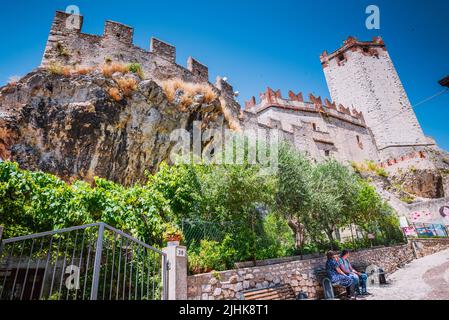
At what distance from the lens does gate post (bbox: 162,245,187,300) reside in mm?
5488

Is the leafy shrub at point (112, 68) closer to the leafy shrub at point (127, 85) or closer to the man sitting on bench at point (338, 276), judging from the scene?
the leafy shrub at point (127, 85)

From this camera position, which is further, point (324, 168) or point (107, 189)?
point (324, 168)

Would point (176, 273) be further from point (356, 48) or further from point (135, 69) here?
point (356, 48)

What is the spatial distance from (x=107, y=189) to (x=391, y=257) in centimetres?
1458

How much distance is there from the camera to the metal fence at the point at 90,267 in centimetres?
386

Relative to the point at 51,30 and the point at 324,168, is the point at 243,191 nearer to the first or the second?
the point at 324,168

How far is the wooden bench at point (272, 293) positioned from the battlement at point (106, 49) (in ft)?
41.8

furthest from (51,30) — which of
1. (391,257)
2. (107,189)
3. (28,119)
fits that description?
(391,257)

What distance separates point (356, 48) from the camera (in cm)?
3822

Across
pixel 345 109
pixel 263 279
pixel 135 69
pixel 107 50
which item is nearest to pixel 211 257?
pixel 263 279

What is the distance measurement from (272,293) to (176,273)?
3.25 metres

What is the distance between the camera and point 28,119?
10102 mm

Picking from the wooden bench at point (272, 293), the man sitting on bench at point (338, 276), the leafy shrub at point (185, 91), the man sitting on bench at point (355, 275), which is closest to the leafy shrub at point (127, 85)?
the leafy shrub at point (185, 91)

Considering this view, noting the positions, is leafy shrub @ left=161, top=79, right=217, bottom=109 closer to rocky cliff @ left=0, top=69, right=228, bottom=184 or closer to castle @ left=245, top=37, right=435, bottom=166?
rocky cliff @ left=0, top=69, right=228, bottom=184
